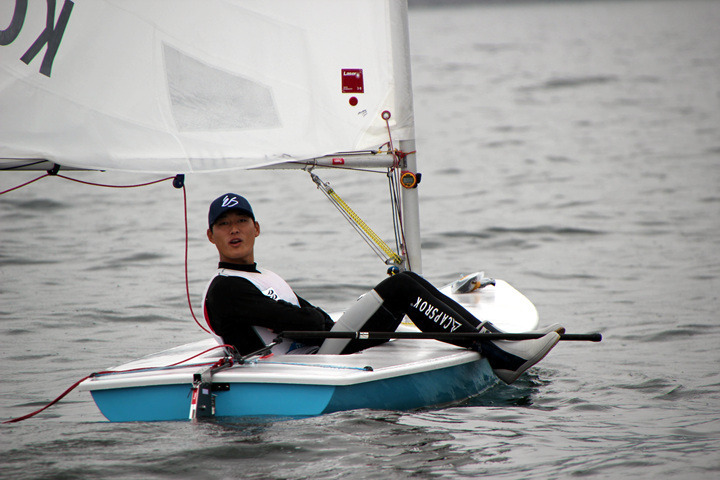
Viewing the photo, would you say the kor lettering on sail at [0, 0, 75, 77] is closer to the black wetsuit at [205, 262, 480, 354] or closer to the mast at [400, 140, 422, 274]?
the black wetsuit at [205, 262, 480, 354]

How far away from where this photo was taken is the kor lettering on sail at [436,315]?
14.0ft

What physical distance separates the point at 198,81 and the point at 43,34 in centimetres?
69

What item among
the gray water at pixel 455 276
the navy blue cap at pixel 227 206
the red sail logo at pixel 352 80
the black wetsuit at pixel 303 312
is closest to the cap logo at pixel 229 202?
the navy blue cap at pixel 227 206

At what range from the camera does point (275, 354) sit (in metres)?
4.23

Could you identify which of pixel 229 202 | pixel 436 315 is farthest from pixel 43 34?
pixel 436 315

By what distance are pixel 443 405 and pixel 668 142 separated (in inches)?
493

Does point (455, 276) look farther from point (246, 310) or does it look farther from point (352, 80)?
point (246, 310)

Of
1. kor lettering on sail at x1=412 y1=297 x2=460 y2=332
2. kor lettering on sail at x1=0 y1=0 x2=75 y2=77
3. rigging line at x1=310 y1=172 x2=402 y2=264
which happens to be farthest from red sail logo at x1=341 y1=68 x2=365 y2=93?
kor lettering on sail at x1=0 y1=0 x2=75 y2=77

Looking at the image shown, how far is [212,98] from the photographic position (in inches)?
177

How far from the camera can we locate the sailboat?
396 cm

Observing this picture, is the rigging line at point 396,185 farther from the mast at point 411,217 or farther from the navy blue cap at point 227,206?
the navy blue cap at point 227,206

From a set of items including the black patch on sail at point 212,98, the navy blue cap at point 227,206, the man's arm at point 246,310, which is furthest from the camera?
the black patch on sail at point 212,98

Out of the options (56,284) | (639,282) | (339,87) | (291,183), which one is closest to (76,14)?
(339,87)

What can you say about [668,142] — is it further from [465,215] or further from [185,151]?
[185,151]
